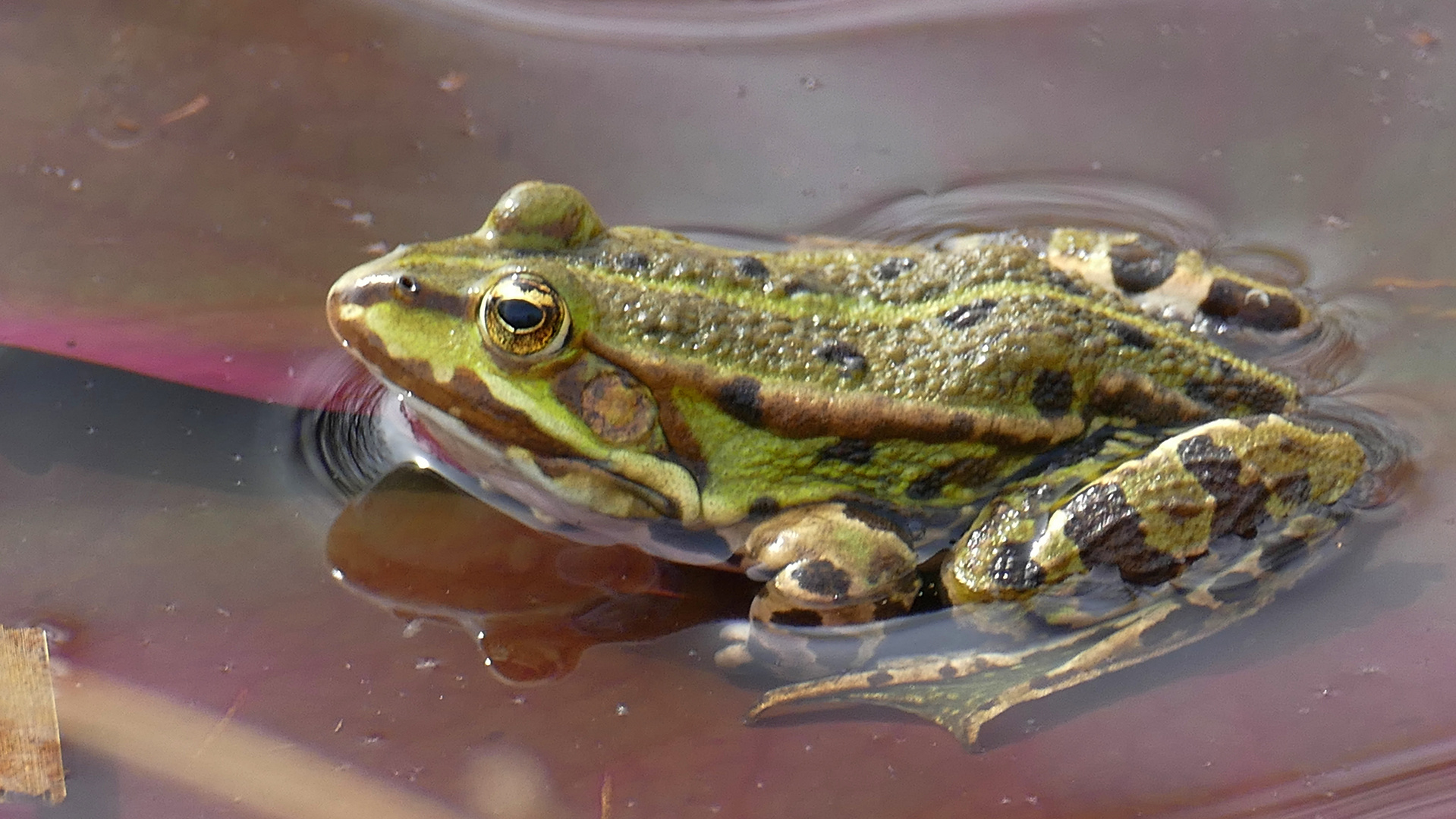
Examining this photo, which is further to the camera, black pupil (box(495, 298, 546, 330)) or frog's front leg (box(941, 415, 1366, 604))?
frog's front leg (box(941, 415, 1366, 604))

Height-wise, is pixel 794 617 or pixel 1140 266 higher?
pixel 1140 266

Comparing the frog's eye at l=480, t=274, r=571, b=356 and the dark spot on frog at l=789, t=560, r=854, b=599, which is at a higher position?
the frog's eye at l=480, t=274, r=571, b=356

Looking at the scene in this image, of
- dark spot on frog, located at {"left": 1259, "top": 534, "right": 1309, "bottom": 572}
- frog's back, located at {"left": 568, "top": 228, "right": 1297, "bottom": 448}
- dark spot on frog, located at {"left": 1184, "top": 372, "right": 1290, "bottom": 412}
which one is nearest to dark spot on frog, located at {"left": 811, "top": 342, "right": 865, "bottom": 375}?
frog's back, located at {"left": 568, "top": 228, "right": 1297, "bottom": 448}

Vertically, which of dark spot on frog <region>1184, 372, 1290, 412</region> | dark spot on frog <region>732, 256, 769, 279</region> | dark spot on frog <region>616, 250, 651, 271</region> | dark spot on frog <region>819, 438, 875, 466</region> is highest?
dark spot on frog <region>1184, 372, 1290, 412</region>

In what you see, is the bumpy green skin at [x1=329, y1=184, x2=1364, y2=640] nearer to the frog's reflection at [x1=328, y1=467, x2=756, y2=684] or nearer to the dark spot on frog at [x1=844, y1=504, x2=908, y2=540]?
the dark spot on frog at [x1=844, y1=504, x2=908, y2=540]

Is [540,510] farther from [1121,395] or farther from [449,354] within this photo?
[1121,395]

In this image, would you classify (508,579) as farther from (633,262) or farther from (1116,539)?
(1116,539)

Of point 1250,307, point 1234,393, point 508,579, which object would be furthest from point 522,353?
point 1250,307
